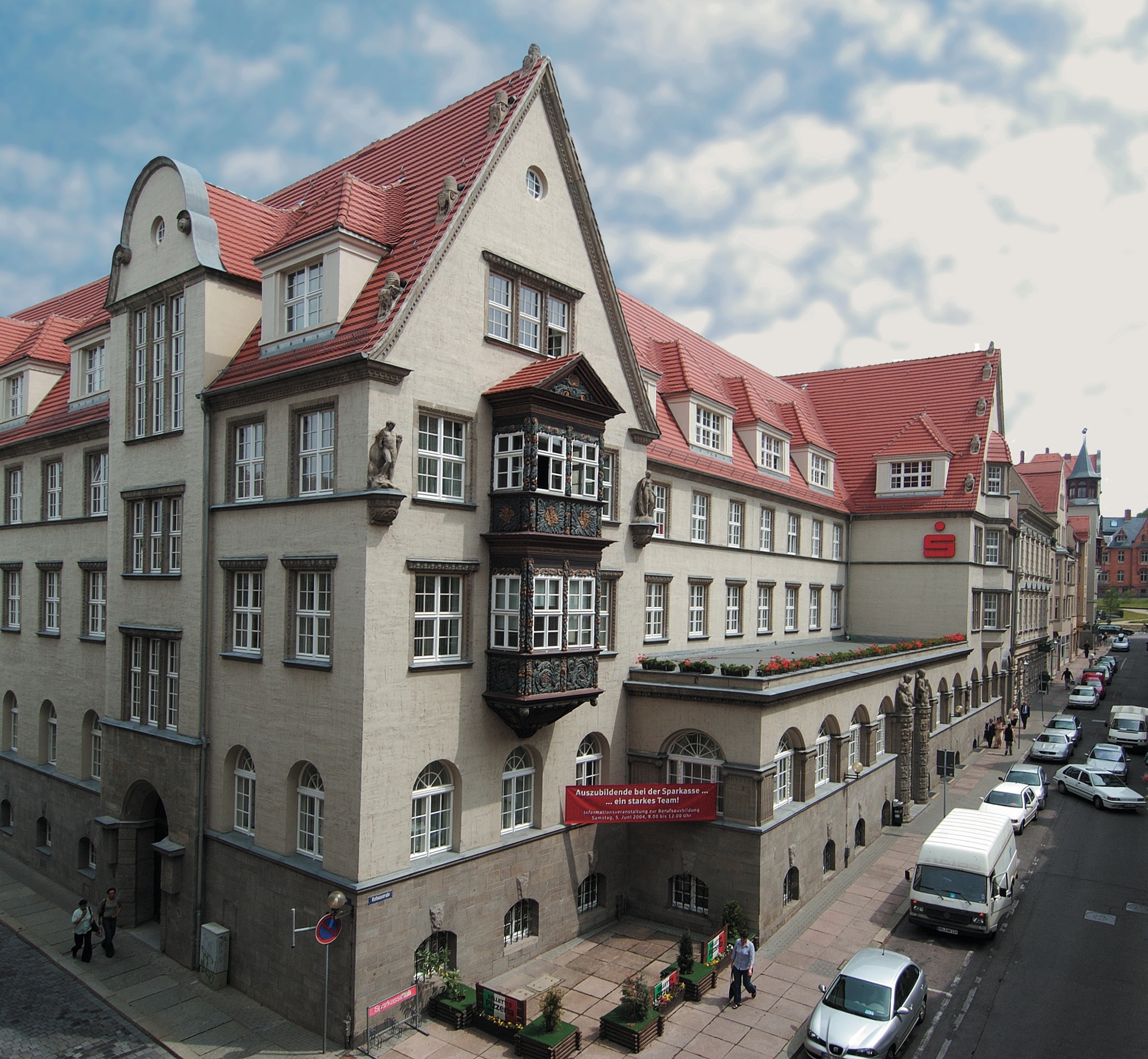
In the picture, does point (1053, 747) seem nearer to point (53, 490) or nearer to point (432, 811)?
point (432, 811)

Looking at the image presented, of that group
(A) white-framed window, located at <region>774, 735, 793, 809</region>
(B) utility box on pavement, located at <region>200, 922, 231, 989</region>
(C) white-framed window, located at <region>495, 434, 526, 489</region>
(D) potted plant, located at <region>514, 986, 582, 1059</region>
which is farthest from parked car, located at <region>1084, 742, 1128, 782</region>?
(B) utility box on pavement, located at <region>200, 922, 231, 989</region>

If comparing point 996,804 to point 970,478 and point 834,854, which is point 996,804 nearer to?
point 834,854

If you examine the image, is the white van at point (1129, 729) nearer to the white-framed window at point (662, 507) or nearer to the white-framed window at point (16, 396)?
the white-framed window at point (662, 507)

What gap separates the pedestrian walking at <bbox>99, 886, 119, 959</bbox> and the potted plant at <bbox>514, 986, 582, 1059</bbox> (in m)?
12.3

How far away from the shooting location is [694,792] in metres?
25.4

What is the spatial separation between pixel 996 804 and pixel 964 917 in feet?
40.4

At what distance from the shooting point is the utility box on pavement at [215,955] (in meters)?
22.0

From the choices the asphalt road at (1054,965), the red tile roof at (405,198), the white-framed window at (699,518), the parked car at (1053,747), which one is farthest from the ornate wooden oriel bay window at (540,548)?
the parked car at (1053,747)

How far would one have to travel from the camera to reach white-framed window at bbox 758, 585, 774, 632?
131 ft

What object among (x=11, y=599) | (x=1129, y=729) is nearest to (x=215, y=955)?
(x=11, y=599)

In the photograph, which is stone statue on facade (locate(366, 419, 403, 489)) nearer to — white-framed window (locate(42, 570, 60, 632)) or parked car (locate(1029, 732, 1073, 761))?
white-framed window (locate(42, 570, 60, 632))

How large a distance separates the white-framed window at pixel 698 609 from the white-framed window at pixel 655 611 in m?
2.00

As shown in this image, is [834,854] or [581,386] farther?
[834,854]

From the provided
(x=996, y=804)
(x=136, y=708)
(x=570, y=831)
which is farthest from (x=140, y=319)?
(x=996, y=804)
